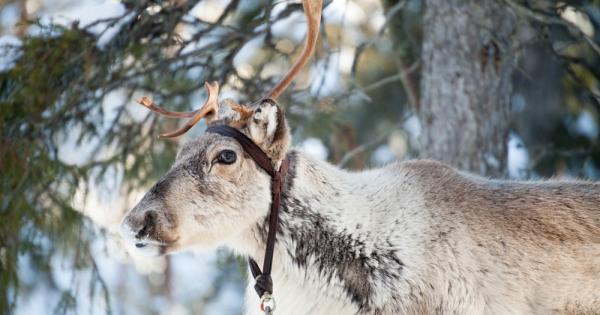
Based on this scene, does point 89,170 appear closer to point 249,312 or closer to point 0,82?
point 0,82

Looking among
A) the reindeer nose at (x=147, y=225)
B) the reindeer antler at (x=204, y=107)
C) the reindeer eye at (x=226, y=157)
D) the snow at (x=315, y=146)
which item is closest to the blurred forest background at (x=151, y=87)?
the snow at (x=315, y=146)

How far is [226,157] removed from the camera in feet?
14.1

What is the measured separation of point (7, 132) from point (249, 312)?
2.55 m

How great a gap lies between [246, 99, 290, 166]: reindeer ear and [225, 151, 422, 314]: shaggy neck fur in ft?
0.65

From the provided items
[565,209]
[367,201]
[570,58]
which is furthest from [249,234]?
[570,58]

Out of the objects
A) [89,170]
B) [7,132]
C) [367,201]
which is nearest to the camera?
[367,201]

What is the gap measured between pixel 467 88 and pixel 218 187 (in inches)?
109

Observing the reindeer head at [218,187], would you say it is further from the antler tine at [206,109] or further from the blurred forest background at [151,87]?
the blurred forest background at [151,87]

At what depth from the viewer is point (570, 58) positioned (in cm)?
632

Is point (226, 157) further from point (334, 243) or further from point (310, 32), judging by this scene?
point (310, 32)

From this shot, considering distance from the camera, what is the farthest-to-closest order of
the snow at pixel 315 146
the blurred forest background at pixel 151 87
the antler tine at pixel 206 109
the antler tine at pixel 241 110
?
the snow at pixel 315 146, the blurred forest background at pixel 151 87, the antler tine at pixel 206 109, the antler tine at pixel 241 110

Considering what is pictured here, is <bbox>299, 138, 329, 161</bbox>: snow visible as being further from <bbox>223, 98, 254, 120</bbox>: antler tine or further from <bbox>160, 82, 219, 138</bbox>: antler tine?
<bbox>223, 98, 254, 120</bbox>: antler tine

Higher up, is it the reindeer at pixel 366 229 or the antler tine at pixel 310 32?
the antler tine at pixel 310 32

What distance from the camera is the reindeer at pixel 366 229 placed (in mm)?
4145
